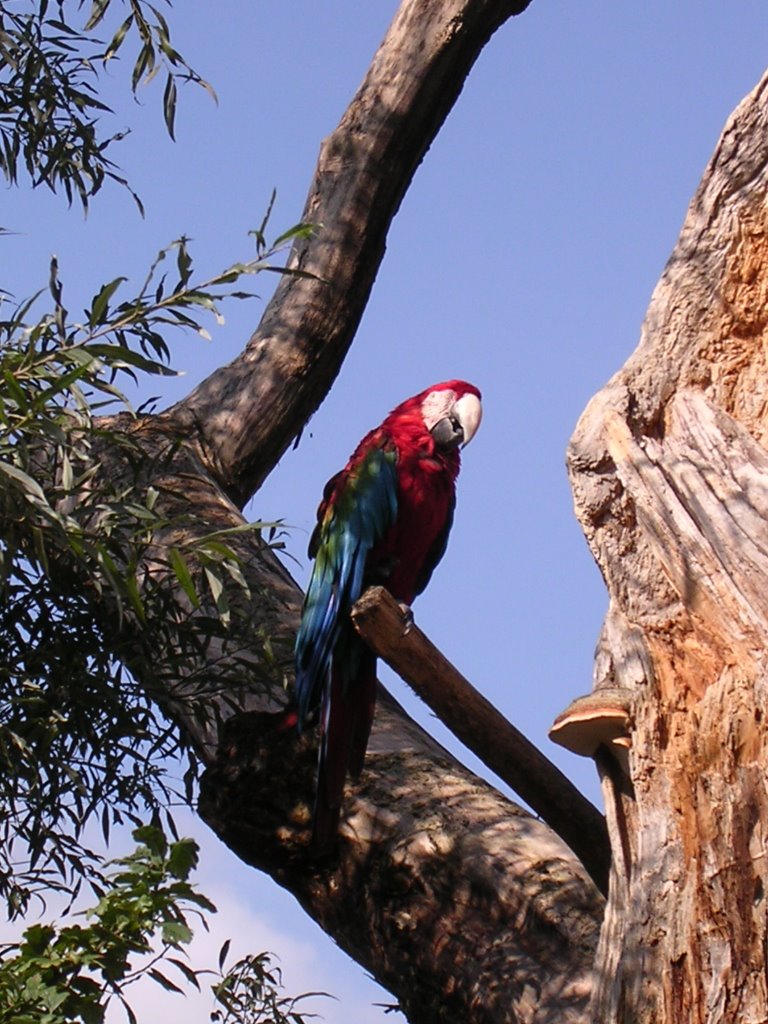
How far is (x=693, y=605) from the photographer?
1.73 m

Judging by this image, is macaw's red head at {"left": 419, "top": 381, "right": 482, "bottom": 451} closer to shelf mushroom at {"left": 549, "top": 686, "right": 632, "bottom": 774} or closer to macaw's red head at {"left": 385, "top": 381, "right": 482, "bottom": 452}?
macaw's red head at {"left": 385, "top": 381, "right": 482, "bottom": 452}

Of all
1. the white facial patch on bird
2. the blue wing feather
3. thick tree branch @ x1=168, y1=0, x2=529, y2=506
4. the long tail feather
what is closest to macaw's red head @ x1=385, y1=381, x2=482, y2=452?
the white facial patch on bird

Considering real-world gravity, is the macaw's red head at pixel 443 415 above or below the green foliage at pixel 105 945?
above

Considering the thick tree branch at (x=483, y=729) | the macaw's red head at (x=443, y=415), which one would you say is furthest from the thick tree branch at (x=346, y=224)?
the thick tree branch at (x=483, y=729)

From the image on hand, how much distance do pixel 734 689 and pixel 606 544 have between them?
0.31 m

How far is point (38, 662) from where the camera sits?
8.93 feet

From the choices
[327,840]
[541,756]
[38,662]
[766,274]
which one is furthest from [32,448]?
[766,274]

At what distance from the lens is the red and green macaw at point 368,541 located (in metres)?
2.54

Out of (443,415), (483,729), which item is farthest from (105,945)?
(443,415)

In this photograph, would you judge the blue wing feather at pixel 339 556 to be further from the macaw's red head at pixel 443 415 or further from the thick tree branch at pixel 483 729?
the thick tree branch at pixel 483 729

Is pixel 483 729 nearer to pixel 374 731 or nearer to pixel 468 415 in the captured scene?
pixel 374 731

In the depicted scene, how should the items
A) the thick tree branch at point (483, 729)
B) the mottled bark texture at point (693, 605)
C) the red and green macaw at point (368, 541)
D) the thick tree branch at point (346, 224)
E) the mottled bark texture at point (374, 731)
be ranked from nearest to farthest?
the mottled bark texture at point (693, 605)
the thick tree branch at point (483, 729)
the mottled bark texture at point (374, 731)
the red and green macaw at point (368, 541)
the thick tree branch at point (346, 224)

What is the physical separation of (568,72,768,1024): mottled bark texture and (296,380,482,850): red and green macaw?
79 cm

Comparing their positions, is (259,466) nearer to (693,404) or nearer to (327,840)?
(327,840)
